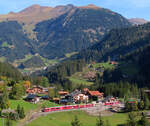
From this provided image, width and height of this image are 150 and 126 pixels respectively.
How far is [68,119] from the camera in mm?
93750

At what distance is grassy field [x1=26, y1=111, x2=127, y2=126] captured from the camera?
86.0m

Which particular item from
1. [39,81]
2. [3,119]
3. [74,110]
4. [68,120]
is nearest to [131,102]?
[74,110]

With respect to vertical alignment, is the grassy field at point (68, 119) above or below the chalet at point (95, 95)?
above

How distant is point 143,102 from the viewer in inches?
4387

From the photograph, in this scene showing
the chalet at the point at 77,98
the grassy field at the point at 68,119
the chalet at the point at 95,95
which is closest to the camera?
the grassy field at the point at 68,119

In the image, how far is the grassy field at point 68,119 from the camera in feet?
282

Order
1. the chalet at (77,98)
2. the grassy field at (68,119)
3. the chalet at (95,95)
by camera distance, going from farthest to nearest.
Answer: the chalet at (95,95) < the chalet at (77,98) < the grassy field at (68,119)

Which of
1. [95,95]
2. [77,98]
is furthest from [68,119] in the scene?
[95,95]

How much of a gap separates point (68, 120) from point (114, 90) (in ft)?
208

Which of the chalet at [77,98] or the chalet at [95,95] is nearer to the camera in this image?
the chalet at [77,98]

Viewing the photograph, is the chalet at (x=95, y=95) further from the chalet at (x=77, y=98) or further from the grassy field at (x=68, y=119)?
the grassy field at (x=68, y=119)

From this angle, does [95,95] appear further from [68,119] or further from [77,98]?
[68,119]

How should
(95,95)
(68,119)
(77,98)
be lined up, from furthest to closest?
(95,95)
(77,98)
(68,119)

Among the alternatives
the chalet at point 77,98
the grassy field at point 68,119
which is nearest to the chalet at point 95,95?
the chalet at point 77,98
